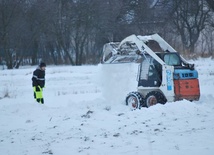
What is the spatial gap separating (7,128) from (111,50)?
5.41 meters

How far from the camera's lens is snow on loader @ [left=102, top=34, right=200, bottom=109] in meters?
11.2

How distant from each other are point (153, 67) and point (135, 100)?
129 centimetres

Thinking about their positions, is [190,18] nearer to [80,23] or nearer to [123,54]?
[80,23]

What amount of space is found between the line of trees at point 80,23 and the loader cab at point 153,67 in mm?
23488

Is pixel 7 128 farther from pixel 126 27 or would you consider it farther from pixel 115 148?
pixel 126 27

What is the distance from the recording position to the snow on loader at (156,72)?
11195 mm

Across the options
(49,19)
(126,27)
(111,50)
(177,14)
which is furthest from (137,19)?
(111,50)

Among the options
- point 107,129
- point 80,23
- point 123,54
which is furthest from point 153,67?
point 80,23

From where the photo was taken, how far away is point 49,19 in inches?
1455

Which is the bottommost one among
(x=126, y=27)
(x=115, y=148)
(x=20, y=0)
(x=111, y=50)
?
(x=115, y=148)

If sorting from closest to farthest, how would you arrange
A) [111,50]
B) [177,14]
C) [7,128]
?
[7,128]
[111,50]
[177,14]

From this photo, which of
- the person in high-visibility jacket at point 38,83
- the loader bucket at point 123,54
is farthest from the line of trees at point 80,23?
the person in high-visibility jacket at point 38,83

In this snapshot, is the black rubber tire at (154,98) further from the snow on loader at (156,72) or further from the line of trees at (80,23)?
the line of trees at (80,23)

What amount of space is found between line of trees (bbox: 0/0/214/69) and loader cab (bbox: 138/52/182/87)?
77.1 ft
